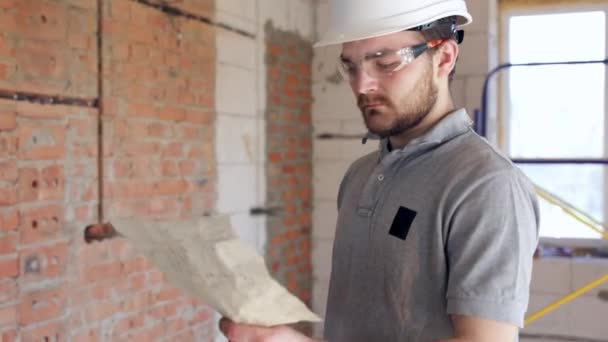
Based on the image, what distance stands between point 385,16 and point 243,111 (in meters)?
1.91

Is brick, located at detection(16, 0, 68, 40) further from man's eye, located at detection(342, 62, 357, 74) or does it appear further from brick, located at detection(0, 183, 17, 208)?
man's eye, located at detection(342, 62, 357, 74)

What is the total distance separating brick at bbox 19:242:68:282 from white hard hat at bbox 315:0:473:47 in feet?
3.75

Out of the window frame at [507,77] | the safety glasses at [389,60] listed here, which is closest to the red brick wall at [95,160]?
the safety glasses at [389,60]

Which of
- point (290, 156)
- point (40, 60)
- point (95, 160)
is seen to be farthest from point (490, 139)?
point (40, 60)

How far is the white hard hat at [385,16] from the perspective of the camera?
146 centimetres

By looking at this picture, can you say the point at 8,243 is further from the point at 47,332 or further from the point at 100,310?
the point at 100,310

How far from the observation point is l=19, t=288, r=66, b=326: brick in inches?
80.5

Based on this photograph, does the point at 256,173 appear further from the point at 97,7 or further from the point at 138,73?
the point at 97,7

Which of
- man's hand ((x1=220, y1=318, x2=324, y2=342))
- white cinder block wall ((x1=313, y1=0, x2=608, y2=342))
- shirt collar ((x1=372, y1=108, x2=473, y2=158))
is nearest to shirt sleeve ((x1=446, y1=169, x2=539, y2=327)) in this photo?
shirt collar ((x1=372, y1=108, x2=473, y2=158))

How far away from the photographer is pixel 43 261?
2.11 meters

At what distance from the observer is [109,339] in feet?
8.03

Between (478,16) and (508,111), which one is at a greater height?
(478,16)

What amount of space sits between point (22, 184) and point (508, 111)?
2.89 metres

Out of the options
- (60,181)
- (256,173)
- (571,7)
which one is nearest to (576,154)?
(571,7)
